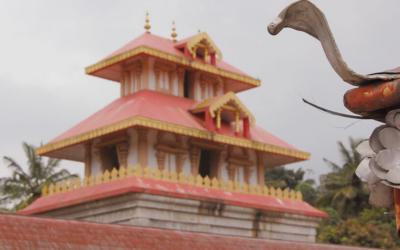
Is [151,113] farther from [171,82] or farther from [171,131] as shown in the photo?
[171,82]

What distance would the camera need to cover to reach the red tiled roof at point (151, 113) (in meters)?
19.4

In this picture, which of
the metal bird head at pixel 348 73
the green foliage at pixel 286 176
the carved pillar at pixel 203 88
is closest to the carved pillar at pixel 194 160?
the carved pillar at pixel 203 88

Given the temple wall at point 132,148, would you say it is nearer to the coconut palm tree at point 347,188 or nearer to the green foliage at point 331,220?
the coconut palm tree at point 347,188

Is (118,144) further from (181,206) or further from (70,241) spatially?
(70,241)

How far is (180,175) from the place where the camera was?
734 inches

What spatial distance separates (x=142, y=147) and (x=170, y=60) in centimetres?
301

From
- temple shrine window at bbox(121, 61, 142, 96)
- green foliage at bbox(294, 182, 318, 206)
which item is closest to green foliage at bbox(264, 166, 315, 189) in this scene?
green foliage at bbox(294, 182, 318, 206)

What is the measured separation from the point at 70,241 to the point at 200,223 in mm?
7705

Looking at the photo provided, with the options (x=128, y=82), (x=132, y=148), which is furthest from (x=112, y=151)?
(x=128, y=82)

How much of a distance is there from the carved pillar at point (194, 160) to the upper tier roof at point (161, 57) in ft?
8.77

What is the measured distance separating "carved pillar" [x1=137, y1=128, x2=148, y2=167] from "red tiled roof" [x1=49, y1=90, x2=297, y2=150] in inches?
23.0

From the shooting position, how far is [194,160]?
20.5m

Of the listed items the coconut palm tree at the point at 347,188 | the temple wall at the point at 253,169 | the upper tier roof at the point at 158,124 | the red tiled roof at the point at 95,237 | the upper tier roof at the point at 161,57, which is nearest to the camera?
the red tiled roof at the point at 95,237

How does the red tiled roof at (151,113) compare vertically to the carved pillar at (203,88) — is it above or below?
below
